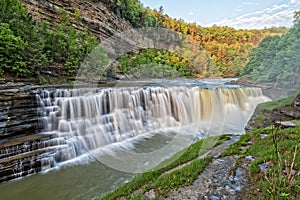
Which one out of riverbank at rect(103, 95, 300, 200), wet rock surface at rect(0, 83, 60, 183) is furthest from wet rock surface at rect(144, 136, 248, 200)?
wet rock surface at rect(0, 83, 60, 183)

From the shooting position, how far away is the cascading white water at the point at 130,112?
313 inches

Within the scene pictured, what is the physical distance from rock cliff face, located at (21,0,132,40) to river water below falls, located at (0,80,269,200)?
46.5 ft

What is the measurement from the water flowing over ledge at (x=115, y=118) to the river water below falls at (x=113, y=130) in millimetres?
35

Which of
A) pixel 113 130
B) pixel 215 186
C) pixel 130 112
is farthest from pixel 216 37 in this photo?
pixel 215 186

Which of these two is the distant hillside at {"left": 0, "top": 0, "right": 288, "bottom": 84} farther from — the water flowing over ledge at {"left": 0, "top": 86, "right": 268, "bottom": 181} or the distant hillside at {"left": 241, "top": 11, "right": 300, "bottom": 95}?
the distant hillside at {"left": 241, "top": 11, "right": 300, "bottom": 95}

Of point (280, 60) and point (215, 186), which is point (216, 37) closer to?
point (280, 60)

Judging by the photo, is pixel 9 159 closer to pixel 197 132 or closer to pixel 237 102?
pixel 197 132

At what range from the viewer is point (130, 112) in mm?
10734

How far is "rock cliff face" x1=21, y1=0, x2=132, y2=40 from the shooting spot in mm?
18672

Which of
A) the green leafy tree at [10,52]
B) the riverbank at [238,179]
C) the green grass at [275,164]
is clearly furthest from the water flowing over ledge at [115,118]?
the green grass at [275,164]

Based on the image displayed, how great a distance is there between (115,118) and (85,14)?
20.6 meters

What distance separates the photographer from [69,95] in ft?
29.9

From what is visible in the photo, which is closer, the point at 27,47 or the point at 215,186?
the point at 215,186

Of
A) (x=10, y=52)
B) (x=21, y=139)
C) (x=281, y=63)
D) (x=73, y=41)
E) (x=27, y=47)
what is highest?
(x=73, y=41)
